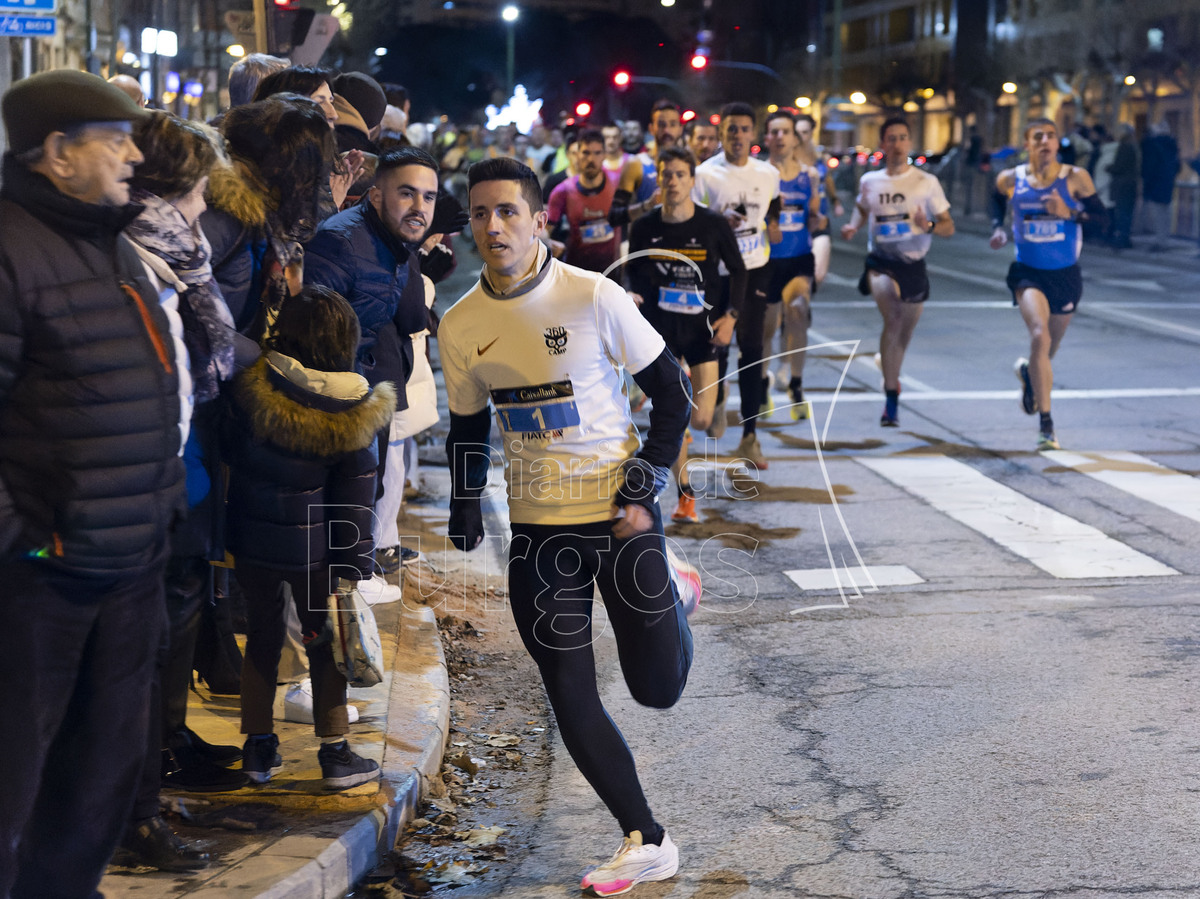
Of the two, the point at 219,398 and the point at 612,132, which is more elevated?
the point at 612,132

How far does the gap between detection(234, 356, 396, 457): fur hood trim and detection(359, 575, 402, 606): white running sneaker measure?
2.16 meters

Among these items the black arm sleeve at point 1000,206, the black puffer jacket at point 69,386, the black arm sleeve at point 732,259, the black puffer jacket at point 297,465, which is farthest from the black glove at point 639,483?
the black arm sleeve at point 1000,206

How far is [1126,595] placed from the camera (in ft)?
22.8

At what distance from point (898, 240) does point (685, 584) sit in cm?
738

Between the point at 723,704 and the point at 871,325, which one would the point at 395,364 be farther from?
the point at 871,325

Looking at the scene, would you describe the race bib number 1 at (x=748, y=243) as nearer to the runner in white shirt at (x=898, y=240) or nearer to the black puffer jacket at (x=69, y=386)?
the runner in white shirt at (x=898, y=240)

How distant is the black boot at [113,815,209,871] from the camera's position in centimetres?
396

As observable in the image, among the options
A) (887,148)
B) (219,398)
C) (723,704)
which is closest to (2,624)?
(219,398)

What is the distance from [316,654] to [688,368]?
470 cm

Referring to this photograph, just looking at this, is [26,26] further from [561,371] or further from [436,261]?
[561,371]

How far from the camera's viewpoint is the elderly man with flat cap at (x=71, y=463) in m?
3.22

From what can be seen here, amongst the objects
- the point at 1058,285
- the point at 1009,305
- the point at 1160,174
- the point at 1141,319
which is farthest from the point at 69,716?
the point at 1160,174

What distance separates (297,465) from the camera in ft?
13.9

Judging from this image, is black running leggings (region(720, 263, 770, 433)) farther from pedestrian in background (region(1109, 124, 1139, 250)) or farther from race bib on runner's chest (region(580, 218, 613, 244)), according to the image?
pedestrian in background (region(1109, 124, 1139, 250))
